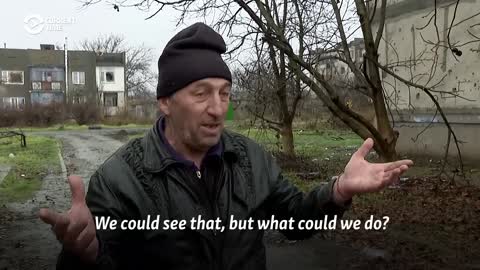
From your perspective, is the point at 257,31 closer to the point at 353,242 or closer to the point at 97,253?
the point at 353,242

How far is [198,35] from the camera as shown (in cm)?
223

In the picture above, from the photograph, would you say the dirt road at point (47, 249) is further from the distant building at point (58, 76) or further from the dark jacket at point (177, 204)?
the distant building at point (58, 76)

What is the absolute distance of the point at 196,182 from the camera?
2.12 metres

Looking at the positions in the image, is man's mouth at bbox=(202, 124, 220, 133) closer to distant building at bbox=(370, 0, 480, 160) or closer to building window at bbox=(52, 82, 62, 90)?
distant building at bbox=(370, 0, 480, 160)

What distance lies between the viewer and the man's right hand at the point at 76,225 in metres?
1.66

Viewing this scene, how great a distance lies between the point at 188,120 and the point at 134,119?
44.3 meters

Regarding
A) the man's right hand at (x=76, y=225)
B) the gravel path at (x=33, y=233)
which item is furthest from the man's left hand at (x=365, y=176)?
the gravel path at (x=33, y=233)

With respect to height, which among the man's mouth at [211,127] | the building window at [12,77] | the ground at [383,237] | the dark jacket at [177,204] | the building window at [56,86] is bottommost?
the ground at [383,237]

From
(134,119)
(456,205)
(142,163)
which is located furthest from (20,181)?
(134,119)

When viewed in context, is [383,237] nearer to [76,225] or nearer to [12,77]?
[76,225]

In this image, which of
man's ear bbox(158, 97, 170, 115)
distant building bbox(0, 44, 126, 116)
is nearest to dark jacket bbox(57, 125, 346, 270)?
man's ear bbox(158, 97, 170, 115)

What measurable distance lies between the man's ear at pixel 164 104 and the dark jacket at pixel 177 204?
0.36ft

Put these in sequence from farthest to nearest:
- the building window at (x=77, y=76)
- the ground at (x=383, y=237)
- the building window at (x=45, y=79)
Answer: the building window at (x=77, y=76)
the building window at (x=45, y=79)
the ground at (x=383, y=237)

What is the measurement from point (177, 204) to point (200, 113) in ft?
1.31
